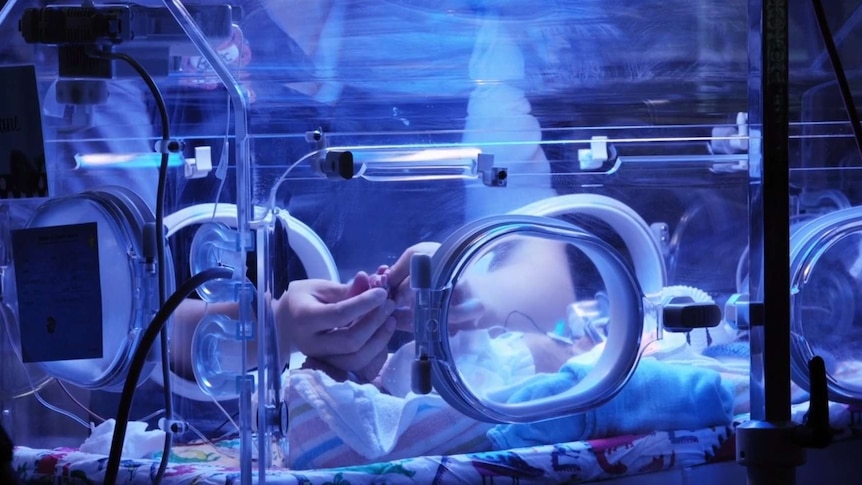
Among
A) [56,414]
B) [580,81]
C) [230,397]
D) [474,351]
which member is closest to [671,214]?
[580,81]

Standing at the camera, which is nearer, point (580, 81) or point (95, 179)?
point (95, 179)

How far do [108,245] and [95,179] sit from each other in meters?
0.12

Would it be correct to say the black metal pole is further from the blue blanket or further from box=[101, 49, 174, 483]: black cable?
box=[101, 49, 174, 483]: black cable

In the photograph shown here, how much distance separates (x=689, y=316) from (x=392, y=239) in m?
0.43

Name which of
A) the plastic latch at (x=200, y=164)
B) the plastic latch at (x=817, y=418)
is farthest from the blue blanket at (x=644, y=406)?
the plastic latch at (x=200, y=164)

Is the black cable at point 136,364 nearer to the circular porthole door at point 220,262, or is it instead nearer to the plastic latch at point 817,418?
the circular porthole door at point 220,262

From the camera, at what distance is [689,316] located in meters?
1.21

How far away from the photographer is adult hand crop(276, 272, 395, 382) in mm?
1176

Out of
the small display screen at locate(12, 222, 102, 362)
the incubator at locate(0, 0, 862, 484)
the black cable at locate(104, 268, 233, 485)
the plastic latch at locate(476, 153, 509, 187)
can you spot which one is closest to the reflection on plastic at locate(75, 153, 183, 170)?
the incubator at locate(0, 0, 862, 484)

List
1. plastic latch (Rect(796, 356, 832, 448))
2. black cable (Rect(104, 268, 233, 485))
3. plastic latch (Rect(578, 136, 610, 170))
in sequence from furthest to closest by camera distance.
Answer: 1. plastic latch (Rect(578, 136, 610, 170))
2. black cable (Rect(104, 268, 233, 485))
3. plastic latch (Rect(796, 356, 832, 448))

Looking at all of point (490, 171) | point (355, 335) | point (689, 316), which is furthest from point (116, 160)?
point (689, 316)

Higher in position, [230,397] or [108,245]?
[108,245]

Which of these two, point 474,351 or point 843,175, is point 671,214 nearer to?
point 843,175

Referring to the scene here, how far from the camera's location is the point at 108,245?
117 cm
